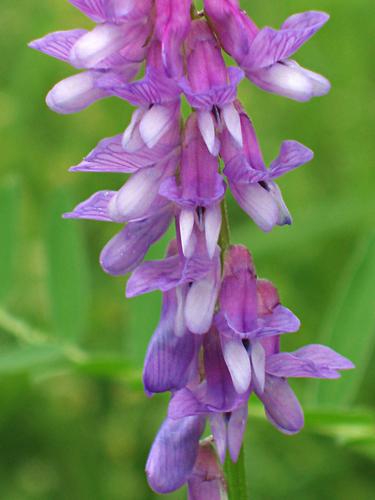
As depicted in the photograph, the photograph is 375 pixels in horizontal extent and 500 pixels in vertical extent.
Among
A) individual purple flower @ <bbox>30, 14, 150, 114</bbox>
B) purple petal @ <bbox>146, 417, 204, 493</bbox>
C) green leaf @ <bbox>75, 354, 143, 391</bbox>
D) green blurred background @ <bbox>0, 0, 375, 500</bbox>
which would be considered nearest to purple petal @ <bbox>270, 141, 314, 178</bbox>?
individual purple flower @ <bbox>30, 14, 150, 114</bbox>

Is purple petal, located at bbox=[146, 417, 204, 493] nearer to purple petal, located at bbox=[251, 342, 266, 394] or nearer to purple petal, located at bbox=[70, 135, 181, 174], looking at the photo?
purple petal, located at bbox=[251, 342, 266, 394]

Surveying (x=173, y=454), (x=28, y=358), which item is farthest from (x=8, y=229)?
(x=173, y=454)

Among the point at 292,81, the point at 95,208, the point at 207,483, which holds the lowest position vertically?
the point at 207,483

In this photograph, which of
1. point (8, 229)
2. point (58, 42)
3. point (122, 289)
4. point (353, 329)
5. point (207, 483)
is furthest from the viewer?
point (122, 289)

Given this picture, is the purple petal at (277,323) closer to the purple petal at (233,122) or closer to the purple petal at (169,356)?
the purple petal at (169,356)

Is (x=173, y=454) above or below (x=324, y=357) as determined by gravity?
below

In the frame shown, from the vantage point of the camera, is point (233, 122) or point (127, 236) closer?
point (233, 122)

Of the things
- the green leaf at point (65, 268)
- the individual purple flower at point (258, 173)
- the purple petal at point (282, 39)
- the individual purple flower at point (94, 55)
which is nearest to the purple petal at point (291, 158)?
the individual purple flower at point (258, 173)

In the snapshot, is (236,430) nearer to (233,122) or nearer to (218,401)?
(218,401)
